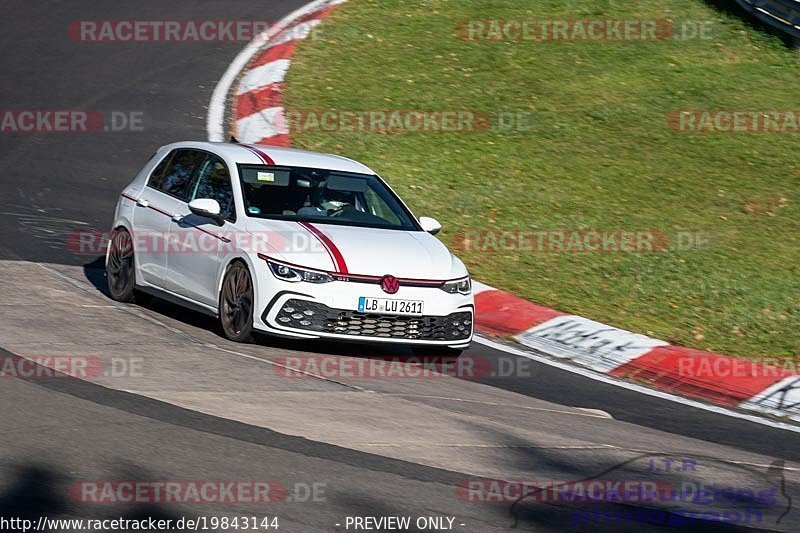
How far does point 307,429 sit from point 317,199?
3.47 m

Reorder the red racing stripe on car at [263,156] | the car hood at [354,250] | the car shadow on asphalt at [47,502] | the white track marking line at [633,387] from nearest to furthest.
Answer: the car shadow on asphalt at [47,502]
the white track marking line at [633,387]
the car hood at [354,250]
the red racing stripe on car at [263,156]

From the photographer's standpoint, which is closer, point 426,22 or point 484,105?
point 484,105

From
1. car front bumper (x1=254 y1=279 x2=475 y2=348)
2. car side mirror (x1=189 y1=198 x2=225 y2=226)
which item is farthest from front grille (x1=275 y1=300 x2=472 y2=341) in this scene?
car side mirror (x1=189 y1=198 x2=225 y2=226)

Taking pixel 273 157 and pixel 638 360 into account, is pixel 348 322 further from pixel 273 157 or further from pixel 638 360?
pixel 638 360

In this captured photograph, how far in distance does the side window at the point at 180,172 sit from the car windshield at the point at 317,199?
2.06 feet

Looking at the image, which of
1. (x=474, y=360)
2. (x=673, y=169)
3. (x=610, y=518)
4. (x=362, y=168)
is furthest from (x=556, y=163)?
(x=610, y=518)

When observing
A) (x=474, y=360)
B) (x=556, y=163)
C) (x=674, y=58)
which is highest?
(x=674, y=58)

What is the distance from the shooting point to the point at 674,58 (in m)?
19.3

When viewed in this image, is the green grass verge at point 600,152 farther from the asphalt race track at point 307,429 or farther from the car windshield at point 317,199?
the asphalt race track at point 307,429

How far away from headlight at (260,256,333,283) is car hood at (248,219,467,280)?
5 cm

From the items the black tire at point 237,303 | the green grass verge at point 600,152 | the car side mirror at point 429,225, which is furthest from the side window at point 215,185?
the green grass verge at point 600,152

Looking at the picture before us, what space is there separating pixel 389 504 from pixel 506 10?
1640 centimetres

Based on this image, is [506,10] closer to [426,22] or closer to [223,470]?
[426,22]

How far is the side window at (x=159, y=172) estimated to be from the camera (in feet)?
36.0
